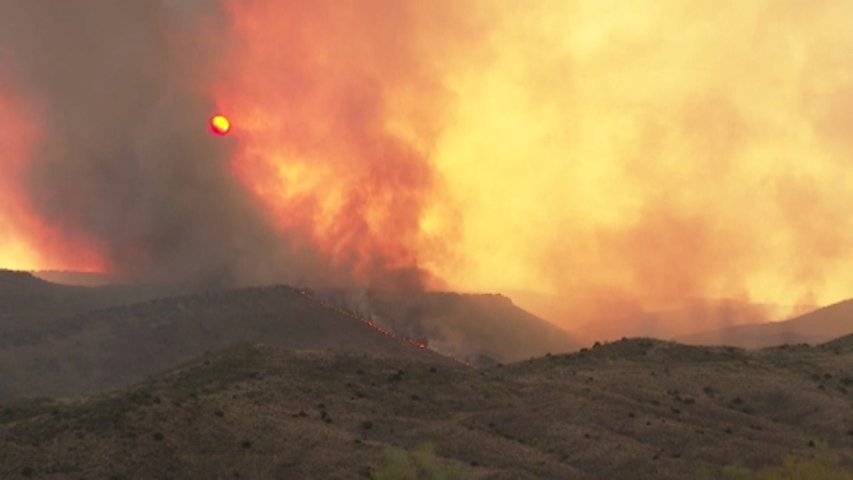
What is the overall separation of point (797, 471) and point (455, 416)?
2737cm

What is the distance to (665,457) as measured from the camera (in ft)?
248

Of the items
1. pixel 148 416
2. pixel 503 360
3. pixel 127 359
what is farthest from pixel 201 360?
pixel 503 360

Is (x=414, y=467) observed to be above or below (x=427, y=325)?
below

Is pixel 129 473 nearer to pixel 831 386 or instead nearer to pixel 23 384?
pixel 831 386

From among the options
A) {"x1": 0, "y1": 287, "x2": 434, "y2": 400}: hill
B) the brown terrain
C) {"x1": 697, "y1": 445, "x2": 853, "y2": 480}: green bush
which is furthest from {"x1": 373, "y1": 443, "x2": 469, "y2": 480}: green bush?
{"x1": 0, "y1": 287, "x2": 434, "y2": 400}: hill

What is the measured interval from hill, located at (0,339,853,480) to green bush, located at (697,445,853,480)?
9.54ft

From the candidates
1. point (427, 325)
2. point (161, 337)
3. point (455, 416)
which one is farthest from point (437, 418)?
point (427, 325)

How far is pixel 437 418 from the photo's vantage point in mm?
83625

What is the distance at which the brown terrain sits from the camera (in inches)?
2758

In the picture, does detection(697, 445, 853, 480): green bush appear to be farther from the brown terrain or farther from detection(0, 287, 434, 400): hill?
detection(0, 287, 434, 400): hill

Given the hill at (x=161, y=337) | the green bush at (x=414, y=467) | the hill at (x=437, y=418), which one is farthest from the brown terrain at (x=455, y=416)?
the hill at (x=161, y=337)

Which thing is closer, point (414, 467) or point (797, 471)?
point (797, 471)

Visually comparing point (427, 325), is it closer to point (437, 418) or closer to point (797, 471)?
point (437, 418)

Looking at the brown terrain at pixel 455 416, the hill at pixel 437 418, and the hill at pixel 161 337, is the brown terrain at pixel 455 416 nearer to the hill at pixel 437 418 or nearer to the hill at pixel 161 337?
the hill at pixel 437 418
